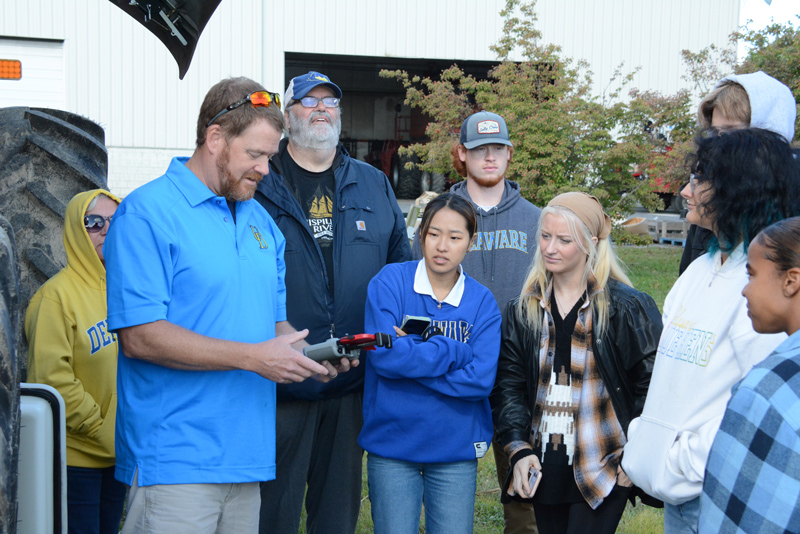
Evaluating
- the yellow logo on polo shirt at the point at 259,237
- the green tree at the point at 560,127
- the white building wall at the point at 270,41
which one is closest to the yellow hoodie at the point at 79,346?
the yellow logo on polo shirt at the point at 259,237

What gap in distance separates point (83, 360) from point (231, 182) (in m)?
1.12

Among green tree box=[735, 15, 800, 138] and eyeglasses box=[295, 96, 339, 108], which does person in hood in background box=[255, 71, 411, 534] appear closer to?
eyeglasses box=[295, 96, 339, 108]

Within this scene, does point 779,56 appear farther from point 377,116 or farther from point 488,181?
point 377,116

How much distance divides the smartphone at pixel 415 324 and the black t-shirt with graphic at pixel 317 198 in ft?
1.85

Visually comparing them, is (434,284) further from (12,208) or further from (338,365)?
(12,208)

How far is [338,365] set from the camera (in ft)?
8.63

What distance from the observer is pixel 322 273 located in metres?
3.38

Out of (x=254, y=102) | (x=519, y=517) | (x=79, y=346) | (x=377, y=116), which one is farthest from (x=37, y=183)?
(x=377, y=116)

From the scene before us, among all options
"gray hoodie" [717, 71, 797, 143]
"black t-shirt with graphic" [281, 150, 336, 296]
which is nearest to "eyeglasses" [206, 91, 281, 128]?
"black t-shirt with graphic" [281, 150, 336, 296]

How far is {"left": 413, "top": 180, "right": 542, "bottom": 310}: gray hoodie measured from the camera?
12.6 feet

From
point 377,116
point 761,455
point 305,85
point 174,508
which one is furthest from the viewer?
point 377,116

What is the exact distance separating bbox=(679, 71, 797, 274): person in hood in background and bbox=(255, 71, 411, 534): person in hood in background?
1.54 m

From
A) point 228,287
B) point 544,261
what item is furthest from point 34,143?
point 544,261

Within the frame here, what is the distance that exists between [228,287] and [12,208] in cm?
169
